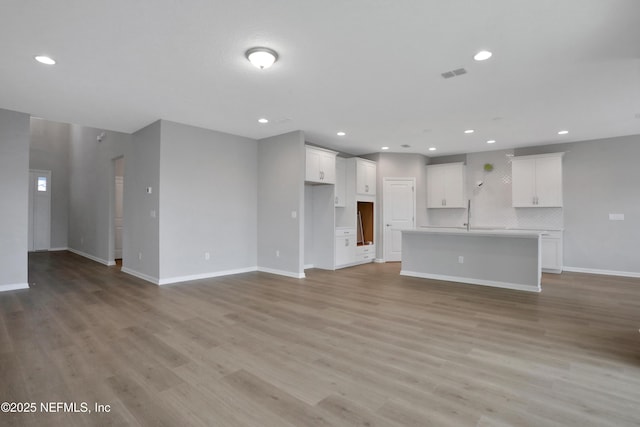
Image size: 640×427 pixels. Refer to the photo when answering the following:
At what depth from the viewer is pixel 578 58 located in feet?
10.3

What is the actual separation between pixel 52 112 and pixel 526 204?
9155 millimetres

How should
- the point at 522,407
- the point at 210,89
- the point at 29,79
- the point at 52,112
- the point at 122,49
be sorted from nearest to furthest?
1. the point at 522,407
2. the point at 122,49
3. the point at 29,79
4. the point at 210,89
5. the point at 52,112

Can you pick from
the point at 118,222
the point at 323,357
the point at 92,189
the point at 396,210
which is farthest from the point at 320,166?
the point at 92,189

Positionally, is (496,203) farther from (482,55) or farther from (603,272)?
(482,55)

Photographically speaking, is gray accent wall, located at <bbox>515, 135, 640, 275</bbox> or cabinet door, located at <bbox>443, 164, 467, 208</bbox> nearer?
gray accent wall, located at <bbox>515, 135, 640, 275</bbox>

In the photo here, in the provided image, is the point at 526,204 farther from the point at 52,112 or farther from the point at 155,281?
the point at 52,112

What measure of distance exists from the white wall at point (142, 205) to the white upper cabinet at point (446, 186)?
259 inches

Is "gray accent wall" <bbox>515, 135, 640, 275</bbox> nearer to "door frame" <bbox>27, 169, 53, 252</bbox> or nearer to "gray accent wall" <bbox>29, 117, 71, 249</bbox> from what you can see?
"gray accent wall" <bbox>29, 117, 71, 249</bbox>

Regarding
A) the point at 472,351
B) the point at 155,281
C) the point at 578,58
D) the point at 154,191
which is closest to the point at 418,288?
the point at 472,351

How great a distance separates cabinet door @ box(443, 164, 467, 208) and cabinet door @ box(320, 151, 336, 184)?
334cm

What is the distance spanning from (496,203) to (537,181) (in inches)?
40.1

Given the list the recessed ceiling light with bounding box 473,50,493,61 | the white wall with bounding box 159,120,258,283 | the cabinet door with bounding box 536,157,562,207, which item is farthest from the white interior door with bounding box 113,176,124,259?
the cabinet door with bounding box 536,157,562,207

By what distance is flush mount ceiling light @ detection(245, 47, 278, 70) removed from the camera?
9.74 feet

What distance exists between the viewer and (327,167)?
21.8 ft
